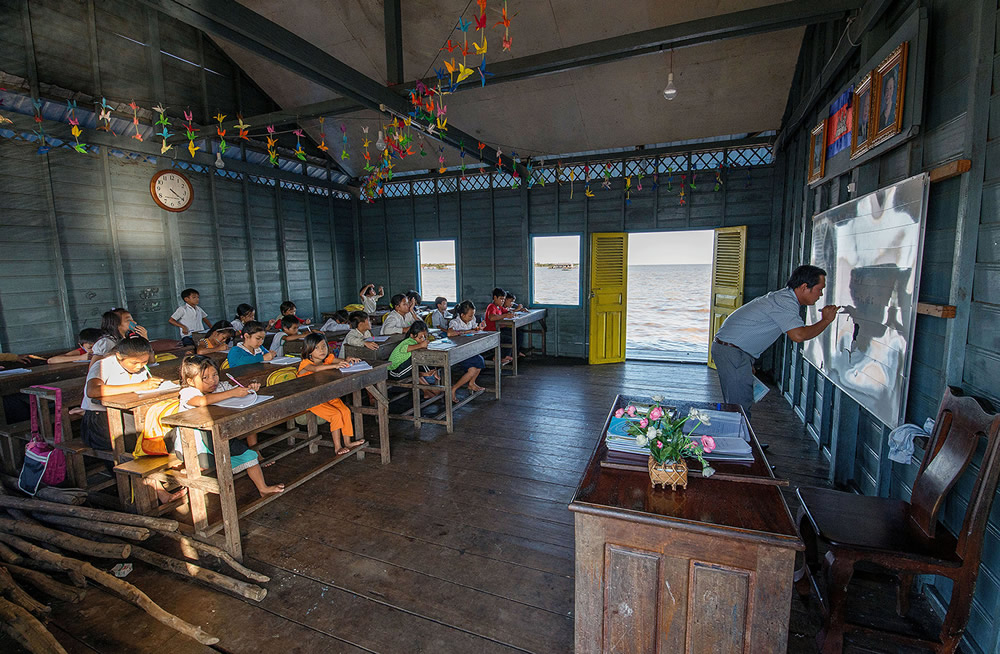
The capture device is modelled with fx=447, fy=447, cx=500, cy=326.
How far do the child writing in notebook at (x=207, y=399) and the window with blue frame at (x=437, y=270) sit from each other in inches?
253

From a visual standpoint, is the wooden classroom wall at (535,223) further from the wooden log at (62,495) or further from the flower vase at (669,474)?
the wooden log at (62,495)

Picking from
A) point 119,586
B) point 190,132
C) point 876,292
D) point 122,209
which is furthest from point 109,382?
point 876,292

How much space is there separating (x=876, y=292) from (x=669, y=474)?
190 centimetres

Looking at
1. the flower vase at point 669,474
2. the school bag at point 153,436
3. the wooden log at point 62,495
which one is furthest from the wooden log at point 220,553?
the flower vase at point 669,474

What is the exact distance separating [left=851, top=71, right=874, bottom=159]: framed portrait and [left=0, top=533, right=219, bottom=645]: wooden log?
14.2 ft

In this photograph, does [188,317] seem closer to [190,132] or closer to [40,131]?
[190,132]

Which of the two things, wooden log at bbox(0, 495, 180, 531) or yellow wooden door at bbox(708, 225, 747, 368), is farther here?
yellow wooden door at bbox(708, 225, 747, 368)

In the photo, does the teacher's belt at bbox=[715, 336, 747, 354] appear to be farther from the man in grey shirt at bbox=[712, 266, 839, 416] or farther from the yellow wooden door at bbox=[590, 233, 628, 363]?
the yellow wooden door at bbox=[590, 233, 628, 363]

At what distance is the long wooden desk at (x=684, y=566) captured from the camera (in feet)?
4.17

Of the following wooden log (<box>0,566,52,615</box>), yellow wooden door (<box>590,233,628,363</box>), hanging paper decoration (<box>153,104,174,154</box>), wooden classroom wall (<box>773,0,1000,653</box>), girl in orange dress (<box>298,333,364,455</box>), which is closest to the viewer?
wooden classroom wall (<box>773,0,1000,653</box>)

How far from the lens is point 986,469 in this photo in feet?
4.82

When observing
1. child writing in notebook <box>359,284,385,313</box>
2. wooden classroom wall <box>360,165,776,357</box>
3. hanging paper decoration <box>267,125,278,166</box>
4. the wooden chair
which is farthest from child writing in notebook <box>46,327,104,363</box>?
wooden classroom wall <box>360,165,776,357</box>

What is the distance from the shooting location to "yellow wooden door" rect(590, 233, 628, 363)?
7.62 metres

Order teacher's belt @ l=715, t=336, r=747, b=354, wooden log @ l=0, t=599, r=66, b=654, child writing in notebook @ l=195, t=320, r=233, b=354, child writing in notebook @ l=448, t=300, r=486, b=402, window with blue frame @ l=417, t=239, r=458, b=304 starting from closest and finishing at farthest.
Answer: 1. wooden log @ l=0, t=599, r=66, b=654
2. teacher's belt @ l=715, t=336, r=747, b=354
3. child writing in notebook @ l=195, t=320, r=233, b=354
4. child writing in notebook @ l=448, t=300, r=486, b=402
5. window with blue frame @ l=417, t=239, r=458, b=304
